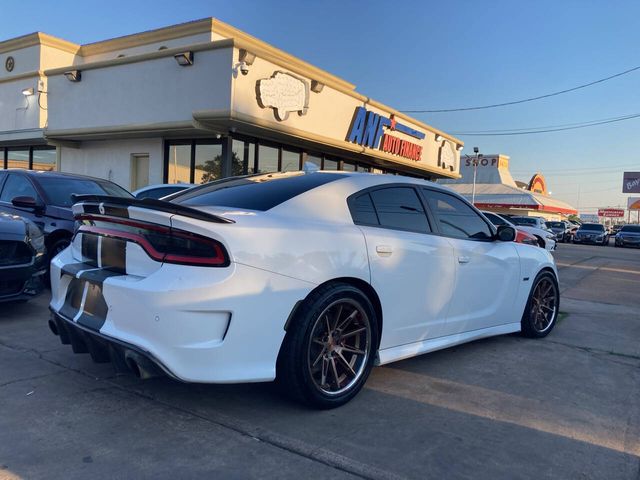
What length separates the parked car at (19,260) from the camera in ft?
16.9

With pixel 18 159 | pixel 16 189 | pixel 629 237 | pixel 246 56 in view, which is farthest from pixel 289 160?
pixel 629 237

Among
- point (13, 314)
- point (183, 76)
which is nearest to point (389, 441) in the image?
point (13, 314)

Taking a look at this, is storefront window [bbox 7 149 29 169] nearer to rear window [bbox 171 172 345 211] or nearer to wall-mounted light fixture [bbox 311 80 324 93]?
wall-mounted light fixture [bbox 311 80 324 93]

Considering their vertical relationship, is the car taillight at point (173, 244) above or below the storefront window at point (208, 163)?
below

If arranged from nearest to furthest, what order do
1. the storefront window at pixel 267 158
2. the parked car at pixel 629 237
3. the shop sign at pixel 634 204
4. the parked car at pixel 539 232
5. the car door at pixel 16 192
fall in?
the car door at pixel 16 192 < the storefront window at pixel 267 158 < the parked car at pixel 539 232 < the parked car at pixel 629 237 < the shop sign at pixel 634 204

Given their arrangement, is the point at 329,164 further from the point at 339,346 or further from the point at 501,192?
the point at 501,192

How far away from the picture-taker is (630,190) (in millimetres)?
67438

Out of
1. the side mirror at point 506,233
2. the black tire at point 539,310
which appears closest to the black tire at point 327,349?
the side mirror at point 506,233

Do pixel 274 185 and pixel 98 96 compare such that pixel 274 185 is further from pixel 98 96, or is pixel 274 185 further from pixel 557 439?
pixel 98 96

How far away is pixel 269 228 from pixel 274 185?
0.81 meters

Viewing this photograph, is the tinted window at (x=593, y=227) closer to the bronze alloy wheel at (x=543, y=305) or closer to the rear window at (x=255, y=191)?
the bronze alloy wheel at (x=543, y=305)

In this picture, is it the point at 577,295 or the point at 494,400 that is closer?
the point at 494,400

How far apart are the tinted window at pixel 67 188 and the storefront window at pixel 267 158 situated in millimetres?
6721

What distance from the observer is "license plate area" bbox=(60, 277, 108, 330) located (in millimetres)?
3099
